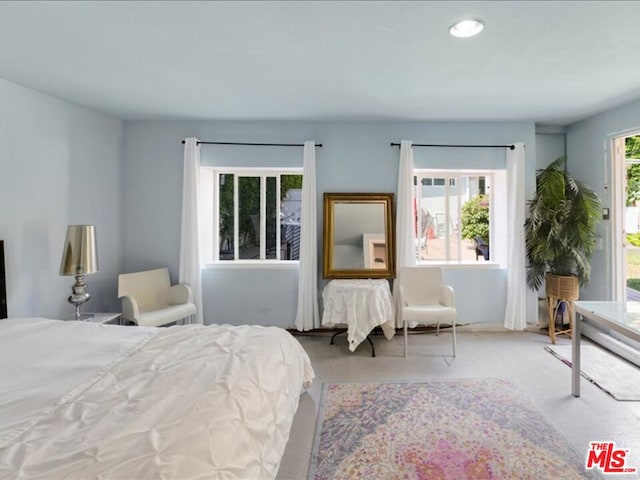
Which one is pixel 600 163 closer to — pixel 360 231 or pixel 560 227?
pixel 560 227

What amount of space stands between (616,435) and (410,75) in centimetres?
278

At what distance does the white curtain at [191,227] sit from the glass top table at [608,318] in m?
3.53

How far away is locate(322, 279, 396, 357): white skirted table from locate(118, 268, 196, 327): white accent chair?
1471mm

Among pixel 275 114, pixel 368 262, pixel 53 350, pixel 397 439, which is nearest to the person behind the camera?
pixel 53 350

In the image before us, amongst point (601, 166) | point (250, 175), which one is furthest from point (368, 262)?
point (601, 166)

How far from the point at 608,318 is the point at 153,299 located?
390 centimetres

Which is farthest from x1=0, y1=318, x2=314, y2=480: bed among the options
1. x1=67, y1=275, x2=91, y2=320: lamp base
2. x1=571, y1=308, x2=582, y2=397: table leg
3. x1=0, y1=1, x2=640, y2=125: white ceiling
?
x1=571, y1=308, x2=582, y2=397: table leg

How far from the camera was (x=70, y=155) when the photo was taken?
3209 mm

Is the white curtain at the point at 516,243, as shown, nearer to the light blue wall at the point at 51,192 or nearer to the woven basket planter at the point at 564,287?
the woven basket planter at the point at 564,287

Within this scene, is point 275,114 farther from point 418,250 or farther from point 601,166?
point 601,166

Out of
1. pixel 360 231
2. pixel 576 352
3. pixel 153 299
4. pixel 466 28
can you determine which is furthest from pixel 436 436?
pixel 153 299

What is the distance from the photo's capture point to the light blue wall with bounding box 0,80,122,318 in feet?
8.82

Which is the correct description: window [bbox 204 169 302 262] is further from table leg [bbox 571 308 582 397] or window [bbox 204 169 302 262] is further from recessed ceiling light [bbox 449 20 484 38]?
table leg [bbox 571 308 582 397]

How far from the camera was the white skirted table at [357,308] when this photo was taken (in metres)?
3.22
